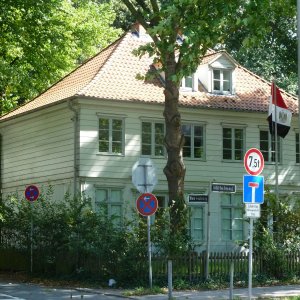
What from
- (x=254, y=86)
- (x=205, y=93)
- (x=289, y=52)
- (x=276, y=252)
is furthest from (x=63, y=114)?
(x=289, y=52)

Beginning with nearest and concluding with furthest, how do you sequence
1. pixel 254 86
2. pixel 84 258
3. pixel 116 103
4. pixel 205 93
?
pixel 84 258 < pixel 116 103 < pixel 205 93 < pixel 254 86

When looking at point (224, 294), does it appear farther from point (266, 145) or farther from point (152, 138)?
point (266, 145)

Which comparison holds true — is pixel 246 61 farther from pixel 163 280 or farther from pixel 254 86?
pixel 163 280

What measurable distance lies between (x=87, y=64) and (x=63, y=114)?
4386mm

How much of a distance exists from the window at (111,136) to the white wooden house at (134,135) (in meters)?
0.04

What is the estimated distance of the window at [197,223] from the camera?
110 ft

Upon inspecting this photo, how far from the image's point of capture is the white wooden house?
31.3 metres

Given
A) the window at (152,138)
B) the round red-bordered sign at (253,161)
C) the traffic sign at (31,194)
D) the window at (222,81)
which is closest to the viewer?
the round red-bordered sign at (253,161)

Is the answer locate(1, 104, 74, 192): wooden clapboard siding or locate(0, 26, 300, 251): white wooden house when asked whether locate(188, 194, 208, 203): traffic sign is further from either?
locate(1, 104, 74, 192): wooden clapboard siding

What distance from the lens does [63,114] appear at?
107 ft

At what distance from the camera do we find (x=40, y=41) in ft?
107

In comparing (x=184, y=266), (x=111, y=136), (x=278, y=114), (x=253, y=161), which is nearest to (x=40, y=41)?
(x=111, y=136)

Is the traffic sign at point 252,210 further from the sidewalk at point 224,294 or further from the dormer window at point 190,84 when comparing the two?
the dormer window at point 190,84

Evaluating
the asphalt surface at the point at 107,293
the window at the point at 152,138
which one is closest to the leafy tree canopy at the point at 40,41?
the window at the point at 152,138
